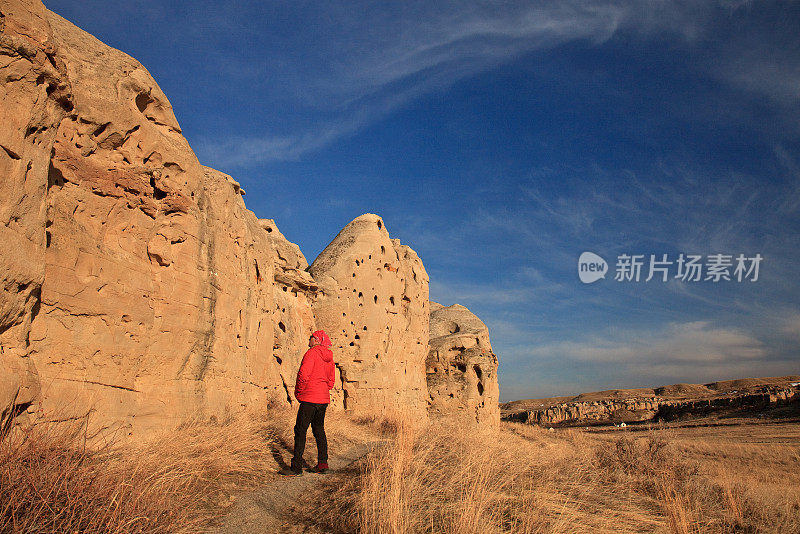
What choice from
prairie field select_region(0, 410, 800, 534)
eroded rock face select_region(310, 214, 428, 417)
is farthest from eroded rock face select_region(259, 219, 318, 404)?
prairie field select_region(0, 410, 800, 534)

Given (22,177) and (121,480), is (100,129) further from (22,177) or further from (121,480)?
(121,480)

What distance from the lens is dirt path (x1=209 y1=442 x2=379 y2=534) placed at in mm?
4438

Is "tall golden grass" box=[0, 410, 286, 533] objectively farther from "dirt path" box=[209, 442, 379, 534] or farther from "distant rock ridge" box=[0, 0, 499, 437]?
"distant rock ridge" box=[0, 0, 499, 437]

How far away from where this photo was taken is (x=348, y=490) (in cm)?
537

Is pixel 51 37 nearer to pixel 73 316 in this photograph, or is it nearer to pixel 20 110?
pixel 20 110

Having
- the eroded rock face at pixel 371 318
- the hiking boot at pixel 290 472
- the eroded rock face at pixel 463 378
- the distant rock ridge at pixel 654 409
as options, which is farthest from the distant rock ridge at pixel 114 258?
the distant rock ridge at pixel 654 409

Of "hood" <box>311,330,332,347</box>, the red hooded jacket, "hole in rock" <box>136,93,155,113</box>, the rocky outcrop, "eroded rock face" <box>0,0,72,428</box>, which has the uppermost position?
"hole in rock" <box>136,93,155,113</box>

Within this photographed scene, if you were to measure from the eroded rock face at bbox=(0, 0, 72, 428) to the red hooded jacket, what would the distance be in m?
3.04

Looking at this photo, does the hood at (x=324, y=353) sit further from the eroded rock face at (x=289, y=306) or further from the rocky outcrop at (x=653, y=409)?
the rocky outcrop at (x=653, y=409)

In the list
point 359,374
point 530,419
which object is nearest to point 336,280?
point 359,374

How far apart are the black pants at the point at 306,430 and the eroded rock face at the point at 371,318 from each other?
8180 millimetres

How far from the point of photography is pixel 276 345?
11.8 m

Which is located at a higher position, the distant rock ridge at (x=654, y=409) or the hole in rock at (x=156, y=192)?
the hole in rock at (x=156, y=192)

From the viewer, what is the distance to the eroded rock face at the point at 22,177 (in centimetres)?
451
